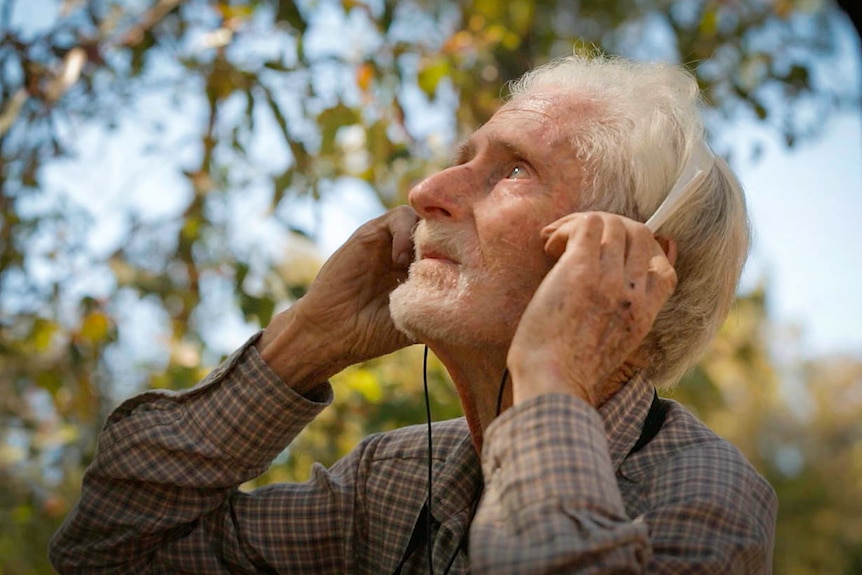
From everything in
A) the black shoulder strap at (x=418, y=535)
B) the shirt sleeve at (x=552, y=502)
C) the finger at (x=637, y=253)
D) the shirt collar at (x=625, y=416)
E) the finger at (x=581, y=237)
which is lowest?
the black shoulder strap at (x=418, y=535)

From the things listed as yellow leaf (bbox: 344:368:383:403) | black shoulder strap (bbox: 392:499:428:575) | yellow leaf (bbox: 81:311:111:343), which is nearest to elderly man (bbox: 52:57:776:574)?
black shoulder strap (bbox: 392:499:428:575)

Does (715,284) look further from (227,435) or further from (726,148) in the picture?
(726,148)

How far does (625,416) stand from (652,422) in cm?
8

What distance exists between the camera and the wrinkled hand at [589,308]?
1646 millimetres

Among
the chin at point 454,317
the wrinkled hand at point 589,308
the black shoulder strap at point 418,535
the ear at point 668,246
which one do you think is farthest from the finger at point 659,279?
the black shoulder strap at point 418,535

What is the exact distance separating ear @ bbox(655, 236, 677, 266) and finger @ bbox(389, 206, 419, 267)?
60 centimetres

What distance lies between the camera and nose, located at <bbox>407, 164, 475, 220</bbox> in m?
2.09

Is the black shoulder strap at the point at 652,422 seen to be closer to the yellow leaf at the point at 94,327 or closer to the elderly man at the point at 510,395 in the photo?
the elderly man at the point at 510,395

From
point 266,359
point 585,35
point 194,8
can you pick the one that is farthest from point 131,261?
point 585,35

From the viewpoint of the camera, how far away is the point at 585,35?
8.18 meters

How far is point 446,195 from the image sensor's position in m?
2.10

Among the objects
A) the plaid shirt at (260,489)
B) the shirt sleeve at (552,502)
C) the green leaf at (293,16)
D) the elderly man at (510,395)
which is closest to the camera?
the shirt sleeve at (552,502)

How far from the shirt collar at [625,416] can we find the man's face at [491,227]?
0.25 meters

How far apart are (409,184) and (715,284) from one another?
8.68ft
